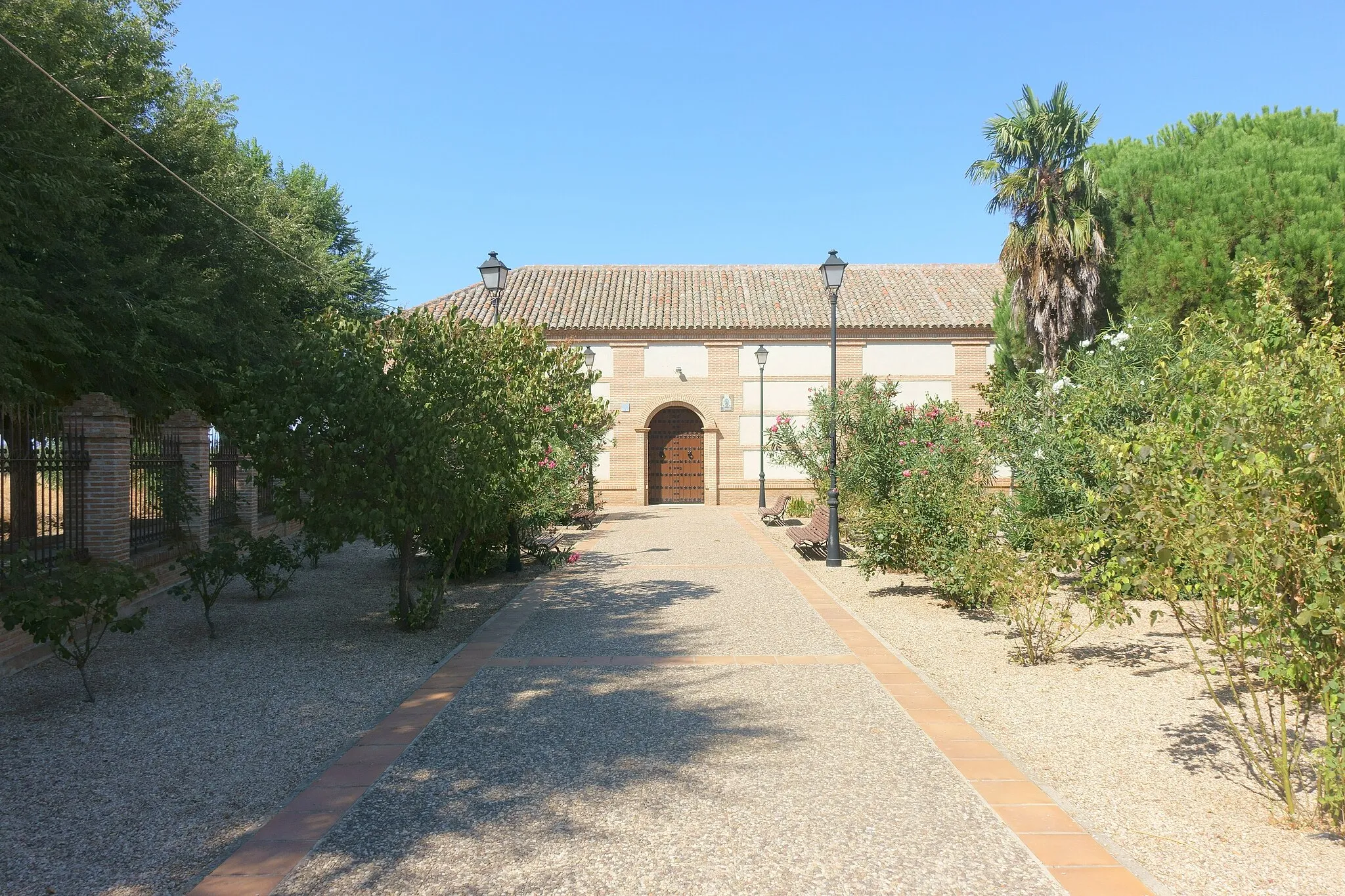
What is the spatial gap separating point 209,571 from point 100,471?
204 centimetres

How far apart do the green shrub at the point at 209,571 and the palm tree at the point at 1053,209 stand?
15.9 m

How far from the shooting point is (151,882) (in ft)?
11.9

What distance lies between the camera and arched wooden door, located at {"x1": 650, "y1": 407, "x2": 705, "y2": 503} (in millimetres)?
30156

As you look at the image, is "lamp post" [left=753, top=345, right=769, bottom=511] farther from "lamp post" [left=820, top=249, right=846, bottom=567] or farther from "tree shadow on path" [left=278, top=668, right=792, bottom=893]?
"tree shadow on path" [left=278, top=668, right=792, bottom=893]

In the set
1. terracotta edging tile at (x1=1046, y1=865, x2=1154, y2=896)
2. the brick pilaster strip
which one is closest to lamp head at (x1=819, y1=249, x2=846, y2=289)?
the brick pilaster strip

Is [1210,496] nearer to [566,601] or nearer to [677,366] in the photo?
[566,601]

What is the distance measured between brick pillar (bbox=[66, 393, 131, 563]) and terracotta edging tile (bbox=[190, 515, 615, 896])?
15.8ft

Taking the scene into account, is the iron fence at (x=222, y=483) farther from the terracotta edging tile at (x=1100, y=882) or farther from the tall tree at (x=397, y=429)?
the terracotta edging tile at (x=1100, y=882)

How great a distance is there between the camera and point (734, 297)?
104 feet

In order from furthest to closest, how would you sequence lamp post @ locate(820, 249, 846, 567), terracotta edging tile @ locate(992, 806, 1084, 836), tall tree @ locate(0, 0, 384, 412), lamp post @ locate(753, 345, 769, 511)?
lamp post @ locate(753, 345, 769, 511) → lamp post @ locate(820, 249, 846, 567) → tall tree @ locate(0, 0, 384, 412) → terracotta edging tile @ locate(992, 806, 1084, 836)

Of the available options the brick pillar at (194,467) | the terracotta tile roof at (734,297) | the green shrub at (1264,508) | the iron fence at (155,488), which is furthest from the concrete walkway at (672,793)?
the terracotta tile roof at (734,297)

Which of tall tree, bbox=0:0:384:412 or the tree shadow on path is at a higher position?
tall tree, bbox=0:0:384:412

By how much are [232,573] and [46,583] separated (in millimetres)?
2760

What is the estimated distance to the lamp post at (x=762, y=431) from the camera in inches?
1041
